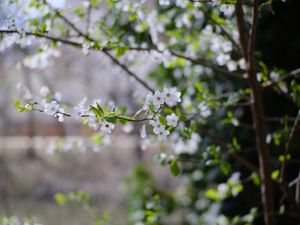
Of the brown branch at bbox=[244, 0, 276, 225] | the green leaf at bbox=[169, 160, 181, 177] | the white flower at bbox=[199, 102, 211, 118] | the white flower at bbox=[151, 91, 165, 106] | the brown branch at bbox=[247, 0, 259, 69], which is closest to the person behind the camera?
the white flower at bbox=[151, 91, 165, 106]

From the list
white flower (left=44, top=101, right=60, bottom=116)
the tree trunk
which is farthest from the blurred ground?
white flower (left=44, top=101, right=60, bottom=116)

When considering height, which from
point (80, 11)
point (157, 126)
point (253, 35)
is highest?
point (80, 11)

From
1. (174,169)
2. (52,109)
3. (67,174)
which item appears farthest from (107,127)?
(67,174)

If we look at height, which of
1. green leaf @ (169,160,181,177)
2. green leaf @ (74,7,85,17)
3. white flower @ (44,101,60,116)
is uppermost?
green leaf @ (74,7,85,17)

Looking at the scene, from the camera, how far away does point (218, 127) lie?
228 centimetres

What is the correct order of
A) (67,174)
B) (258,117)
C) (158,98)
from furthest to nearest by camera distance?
(67,174) → (258,117) → (158,98)

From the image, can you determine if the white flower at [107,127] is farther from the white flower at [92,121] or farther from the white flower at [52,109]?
the white flower at [52,109]

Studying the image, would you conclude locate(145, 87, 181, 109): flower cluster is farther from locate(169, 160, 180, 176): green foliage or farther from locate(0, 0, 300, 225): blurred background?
locate(0, 0, 300, 225): blurred background

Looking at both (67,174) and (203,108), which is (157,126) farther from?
(67,174)

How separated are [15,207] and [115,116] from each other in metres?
3.69

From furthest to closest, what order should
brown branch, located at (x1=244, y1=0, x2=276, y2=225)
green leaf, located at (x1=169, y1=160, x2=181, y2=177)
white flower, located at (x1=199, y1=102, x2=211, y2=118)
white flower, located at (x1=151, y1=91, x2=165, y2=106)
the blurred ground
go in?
the blurred ground < white flower, located at (x1=199, y1=102, x2=211, y2=118) < brown branch, located at (x1=244, y1=0, x2=276, y2=225) < green leaf, located at (x1=169, y1=160, x2=181, y2=177) < white flower, located at (x1=151, y1=91, x2=165, y2=106)

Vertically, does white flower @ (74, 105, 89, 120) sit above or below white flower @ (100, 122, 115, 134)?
above

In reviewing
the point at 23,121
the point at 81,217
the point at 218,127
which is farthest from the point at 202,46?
the point at 23,121

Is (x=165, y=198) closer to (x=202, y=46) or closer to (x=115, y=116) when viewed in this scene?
(x=202, y=46)
